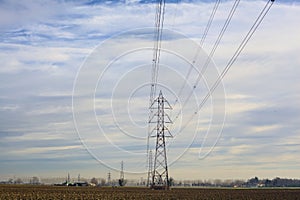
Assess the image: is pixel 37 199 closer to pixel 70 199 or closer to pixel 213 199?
pixel 70 199

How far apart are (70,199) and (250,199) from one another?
1036 inches

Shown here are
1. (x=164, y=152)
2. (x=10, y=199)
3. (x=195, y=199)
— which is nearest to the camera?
(x=10, y=199)

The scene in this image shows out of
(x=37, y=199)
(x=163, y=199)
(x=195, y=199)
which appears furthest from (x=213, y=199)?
(x=37, y=199)

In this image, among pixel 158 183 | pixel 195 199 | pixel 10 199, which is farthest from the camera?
pixel 158 183

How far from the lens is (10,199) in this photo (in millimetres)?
64125

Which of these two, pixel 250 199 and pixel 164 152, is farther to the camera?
pixel 164 152

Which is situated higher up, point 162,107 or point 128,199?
point 162,107

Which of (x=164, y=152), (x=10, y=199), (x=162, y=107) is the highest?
(x=162, y=107)

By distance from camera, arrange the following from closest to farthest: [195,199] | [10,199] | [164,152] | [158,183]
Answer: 1. [10,199]
2. [195,199]
3. [164,152]
4. [158,183]

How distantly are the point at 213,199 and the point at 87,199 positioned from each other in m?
18.0

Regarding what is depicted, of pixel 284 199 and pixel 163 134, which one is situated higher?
pixel 163 134

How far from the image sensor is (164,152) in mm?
100125

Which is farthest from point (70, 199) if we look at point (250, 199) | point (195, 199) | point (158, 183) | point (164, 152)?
point (158, 183)

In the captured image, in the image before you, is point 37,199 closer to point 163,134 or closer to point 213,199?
point 213,199
